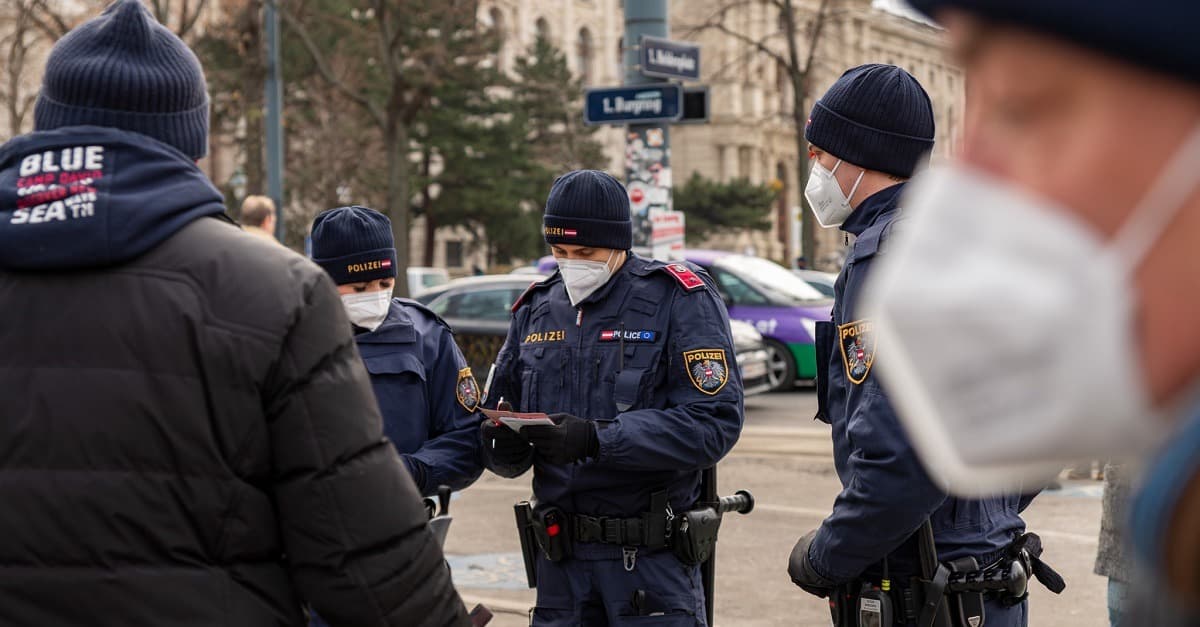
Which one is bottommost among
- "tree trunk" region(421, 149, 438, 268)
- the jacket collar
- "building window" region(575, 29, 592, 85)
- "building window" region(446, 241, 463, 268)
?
"building window" region(446, 241, 463, 268)

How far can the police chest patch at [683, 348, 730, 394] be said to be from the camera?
4.48 m

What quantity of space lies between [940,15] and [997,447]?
0.37 metres

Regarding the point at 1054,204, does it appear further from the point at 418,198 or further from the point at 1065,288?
the point at 418,198

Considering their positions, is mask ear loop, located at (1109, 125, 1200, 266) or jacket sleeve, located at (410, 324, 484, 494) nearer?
mask ear loop, located at (1109, 125, 1200, 266)

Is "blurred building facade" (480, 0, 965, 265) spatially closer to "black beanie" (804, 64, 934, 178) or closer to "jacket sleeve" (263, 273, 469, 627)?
"black beanie" (804, 64, 934, 178)

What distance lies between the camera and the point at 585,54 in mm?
76000

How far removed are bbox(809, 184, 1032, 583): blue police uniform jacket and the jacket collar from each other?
0.07 feet

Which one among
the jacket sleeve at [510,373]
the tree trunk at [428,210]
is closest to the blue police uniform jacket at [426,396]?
the jacket sleeve at [510,373]

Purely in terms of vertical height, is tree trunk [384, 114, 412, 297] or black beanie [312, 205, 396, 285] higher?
black beanie [312, 205, 396, 285]

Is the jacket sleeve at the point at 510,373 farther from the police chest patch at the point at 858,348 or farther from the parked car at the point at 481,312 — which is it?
the parked car at the point at 481,312

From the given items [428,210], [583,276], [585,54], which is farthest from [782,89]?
[583,276]

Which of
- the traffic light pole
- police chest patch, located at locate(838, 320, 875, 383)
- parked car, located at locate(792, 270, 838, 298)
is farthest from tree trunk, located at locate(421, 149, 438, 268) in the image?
police chest patch, located at locate(838, 320, 875, 383)

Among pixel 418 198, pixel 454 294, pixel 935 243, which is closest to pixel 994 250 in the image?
pixel 935 243

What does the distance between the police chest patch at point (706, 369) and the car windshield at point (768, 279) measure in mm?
12882
